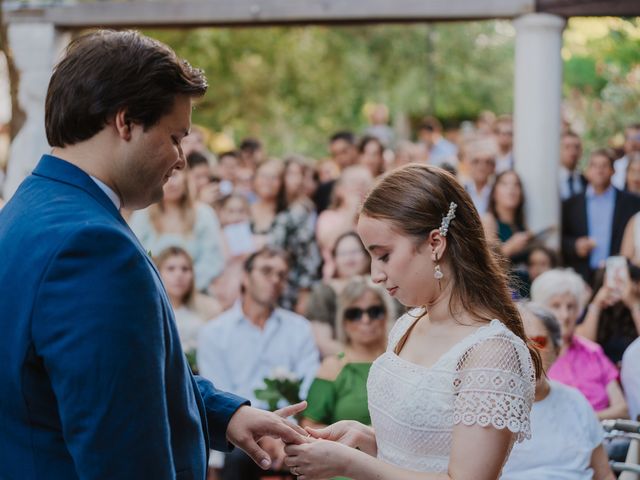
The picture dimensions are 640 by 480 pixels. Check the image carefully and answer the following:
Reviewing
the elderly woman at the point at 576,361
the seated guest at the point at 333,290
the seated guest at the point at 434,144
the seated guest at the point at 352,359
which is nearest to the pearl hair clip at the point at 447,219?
the seated guest at the point at 352,359

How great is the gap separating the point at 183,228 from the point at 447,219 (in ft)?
16.2

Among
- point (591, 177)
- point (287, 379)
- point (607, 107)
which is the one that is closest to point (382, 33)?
→ point (607, 107)

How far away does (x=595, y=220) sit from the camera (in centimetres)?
790

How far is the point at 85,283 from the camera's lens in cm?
194

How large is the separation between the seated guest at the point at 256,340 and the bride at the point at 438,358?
339cm

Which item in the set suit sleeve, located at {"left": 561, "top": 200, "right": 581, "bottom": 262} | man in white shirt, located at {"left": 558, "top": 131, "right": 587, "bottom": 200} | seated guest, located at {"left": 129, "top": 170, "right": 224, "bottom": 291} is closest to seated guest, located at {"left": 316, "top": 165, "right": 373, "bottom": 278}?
seated guest, located at {"left": 129, "top": 170, "right": 224, "bottom": 291}

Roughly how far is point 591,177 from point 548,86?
114 centimetres

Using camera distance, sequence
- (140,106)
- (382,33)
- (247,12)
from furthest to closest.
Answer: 1. (382,33)
2. (247,12)
3. (140,106)

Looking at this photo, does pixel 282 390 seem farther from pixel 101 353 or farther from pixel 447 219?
pixel 101 353

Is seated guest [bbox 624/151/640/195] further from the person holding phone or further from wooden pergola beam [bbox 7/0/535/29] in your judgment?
the person holding phone

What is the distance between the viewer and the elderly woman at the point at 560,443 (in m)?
3.79

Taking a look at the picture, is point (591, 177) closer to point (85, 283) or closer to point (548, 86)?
point (548, 86)

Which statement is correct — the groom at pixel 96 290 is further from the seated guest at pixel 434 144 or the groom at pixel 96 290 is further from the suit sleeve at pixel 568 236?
the seated guest at pixel 434 144

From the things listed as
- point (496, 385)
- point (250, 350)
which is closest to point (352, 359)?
point (250, 350)
